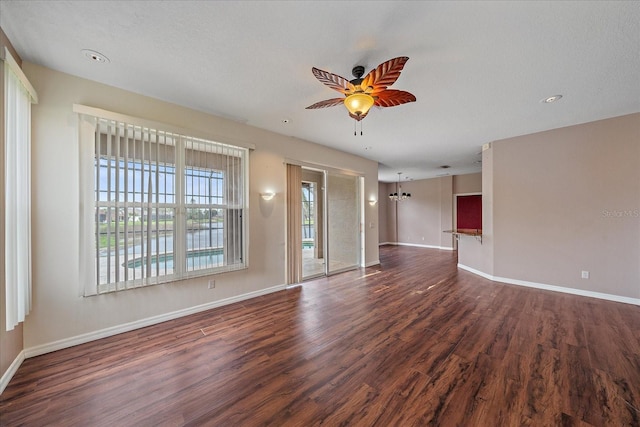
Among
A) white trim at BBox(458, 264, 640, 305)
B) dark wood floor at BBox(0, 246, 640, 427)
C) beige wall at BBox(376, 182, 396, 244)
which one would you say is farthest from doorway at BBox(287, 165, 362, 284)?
beige wall at BBox(376, 182, 396, 244)

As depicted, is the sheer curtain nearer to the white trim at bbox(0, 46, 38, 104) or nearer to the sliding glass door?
the white trim at bbox(0, 46, 38, 104)

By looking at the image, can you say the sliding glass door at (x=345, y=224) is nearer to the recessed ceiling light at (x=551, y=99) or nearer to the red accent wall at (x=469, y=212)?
the recessed ceiling light at (x=551, y=99)

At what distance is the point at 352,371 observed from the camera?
85.4 inches

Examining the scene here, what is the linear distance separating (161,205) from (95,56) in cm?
163

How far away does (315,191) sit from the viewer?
21.3ft

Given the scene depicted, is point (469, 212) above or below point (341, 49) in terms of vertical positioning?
below

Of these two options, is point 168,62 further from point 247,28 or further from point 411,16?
point 411,16

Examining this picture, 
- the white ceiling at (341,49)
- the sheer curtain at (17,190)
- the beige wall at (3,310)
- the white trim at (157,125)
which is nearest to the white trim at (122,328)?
the beige wall at (3,310)

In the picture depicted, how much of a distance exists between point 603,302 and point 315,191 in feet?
→ 18.7

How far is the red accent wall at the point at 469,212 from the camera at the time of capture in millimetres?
9156

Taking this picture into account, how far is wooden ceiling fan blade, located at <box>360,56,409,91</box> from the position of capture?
186 cm

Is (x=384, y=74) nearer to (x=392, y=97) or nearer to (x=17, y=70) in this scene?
(x=392, y=97)

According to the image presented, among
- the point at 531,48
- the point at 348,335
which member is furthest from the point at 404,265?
the point at 531,48

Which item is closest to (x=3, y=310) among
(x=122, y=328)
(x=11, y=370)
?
(x=11, y=370)
